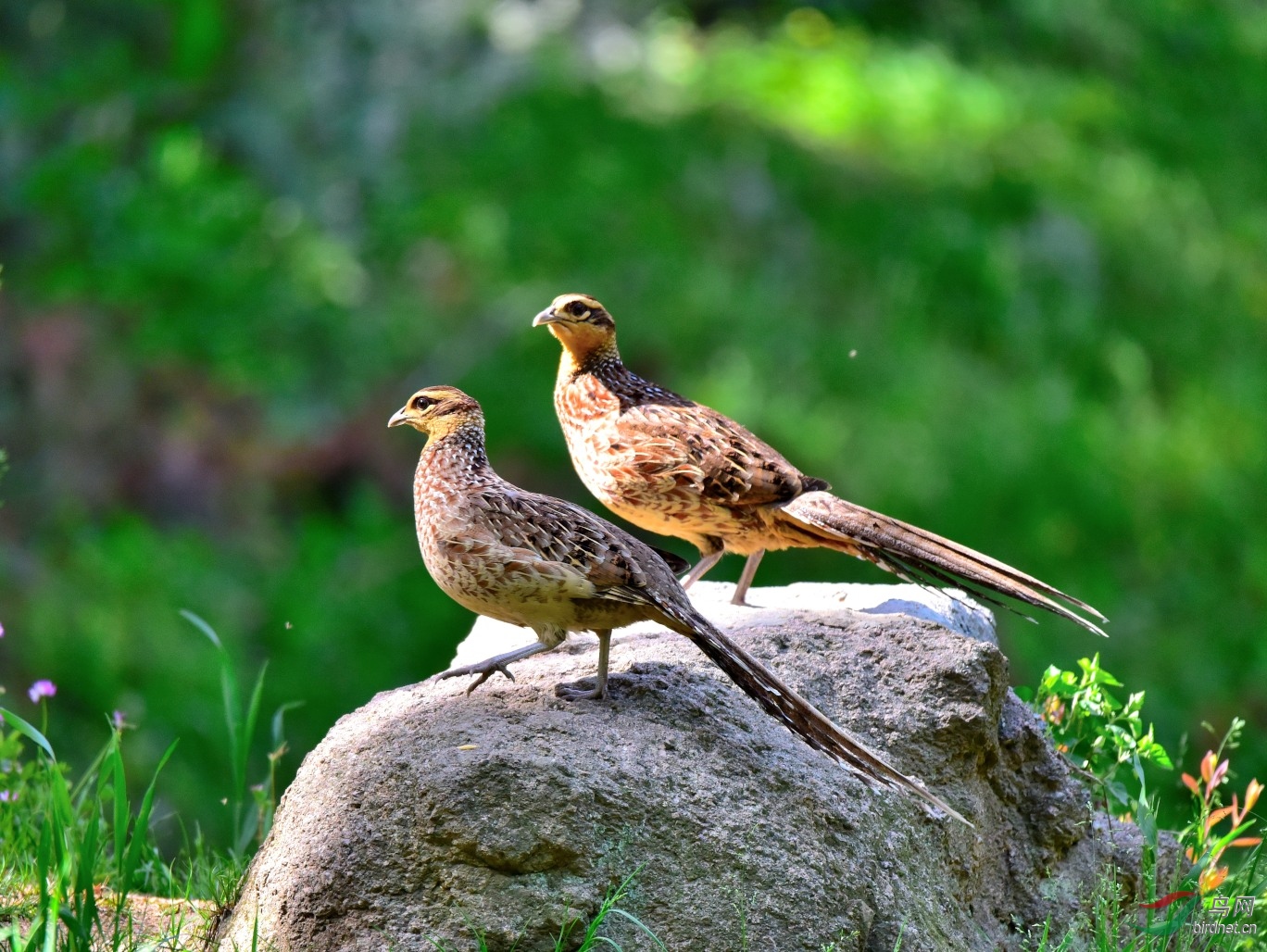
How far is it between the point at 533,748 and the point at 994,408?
31.8ft

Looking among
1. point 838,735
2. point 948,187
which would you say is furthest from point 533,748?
point 948,187

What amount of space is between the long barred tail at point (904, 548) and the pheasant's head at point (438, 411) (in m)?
1.30

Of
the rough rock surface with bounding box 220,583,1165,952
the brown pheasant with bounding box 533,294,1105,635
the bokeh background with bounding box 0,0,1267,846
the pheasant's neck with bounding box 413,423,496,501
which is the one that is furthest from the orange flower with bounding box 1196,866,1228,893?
the bokeh background with bounding box 0,0,1267,846

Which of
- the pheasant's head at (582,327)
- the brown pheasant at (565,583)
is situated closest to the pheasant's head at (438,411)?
the brown pheasant at (565,583)

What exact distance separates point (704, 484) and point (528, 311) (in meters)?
8.47

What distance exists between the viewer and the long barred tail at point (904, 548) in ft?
17.9

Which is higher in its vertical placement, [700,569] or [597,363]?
[597,363]

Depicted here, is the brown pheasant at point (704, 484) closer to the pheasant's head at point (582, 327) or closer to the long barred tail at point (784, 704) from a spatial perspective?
the pheasant's head at point (582, 327)

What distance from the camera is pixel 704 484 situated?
5918mm

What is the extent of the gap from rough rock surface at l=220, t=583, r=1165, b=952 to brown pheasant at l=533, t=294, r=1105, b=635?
1.28 ft

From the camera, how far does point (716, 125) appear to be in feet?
50.9

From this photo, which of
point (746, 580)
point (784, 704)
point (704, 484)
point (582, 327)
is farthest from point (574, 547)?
point (582, 327)

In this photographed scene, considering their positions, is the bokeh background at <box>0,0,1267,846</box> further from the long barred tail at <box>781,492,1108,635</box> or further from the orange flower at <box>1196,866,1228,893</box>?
→ the orange flower at <box>1196,866,1228,893</box>

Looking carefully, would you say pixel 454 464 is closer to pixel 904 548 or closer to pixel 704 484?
pixel 704 484
